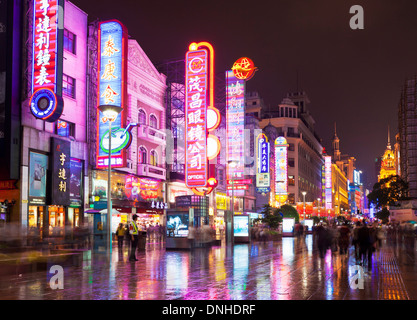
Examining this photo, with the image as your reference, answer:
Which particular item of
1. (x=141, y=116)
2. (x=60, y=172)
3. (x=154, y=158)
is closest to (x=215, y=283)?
(x=60, y=172)

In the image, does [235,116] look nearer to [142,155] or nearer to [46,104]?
[142,155]

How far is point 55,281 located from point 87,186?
25.6m

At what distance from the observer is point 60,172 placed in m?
35.4

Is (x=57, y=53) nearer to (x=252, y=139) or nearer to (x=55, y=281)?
(x=55, y=281)

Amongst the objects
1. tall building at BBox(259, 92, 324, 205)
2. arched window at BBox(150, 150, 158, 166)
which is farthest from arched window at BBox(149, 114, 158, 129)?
tall building at BBox(259, 92, 324, 205)

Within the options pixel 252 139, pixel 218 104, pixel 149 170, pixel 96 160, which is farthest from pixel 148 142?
pixel 252 139

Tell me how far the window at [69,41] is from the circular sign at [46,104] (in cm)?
681

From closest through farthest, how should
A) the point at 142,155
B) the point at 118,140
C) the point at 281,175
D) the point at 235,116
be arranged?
the point at 118,140, the point at 142,155, the point at 235,116, the point at 281,175

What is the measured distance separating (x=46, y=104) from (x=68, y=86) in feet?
20.4

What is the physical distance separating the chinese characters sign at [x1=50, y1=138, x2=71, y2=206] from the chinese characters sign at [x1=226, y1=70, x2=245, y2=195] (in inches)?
1045

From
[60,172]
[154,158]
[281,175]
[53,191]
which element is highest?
[281,175]

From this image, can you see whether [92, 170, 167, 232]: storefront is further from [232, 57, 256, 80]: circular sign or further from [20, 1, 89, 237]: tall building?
[232, 57, 256, 80]: circular sign

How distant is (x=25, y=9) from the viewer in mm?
33781

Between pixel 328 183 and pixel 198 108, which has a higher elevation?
pixel 198 108
